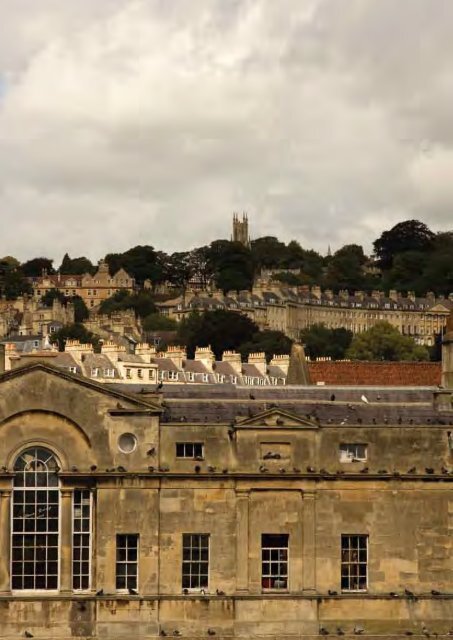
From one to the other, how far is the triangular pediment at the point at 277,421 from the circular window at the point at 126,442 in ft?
11.1

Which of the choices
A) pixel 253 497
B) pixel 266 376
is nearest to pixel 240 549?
pixel 253 497

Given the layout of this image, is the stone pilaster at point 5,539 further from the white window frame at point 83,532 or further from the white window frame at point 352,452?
the white window frame at point 352,452

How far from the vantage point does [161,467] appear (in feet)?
204

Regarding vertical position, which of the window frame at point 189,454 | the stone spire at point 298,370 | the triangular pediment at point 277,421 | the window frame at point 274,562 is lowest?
the window frame at point 274,562

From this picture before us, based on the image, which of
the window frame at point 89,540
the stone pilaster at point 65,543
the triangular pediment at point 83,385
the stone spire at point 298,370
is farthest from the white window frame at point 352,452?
the stone spire at point 298,370

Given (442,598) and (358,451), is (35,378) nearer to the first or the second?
(358,451)

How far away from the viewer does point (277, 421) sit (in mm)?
62688

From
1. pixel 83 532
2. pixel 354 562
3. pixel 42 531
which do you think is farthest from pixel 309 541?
pixel 42 531

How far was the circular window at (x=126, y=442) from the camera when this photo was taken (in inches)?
2459

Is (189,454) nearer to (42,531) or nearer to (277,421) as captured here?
(277,421)

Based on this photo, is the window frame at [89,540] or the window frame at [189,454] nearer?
the window frame at [89,540]

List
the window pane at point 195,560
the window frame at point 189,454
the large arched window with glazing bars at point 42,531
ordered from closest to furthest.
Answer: the large arched window with glazing bars at point 42,531 → the window pane at point 195,560 → the window frame at point 189,454

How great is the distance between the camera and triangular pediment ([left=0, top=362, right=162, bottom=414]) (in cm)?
6241

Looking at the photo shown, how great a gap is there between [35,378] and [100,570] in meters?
6.36
